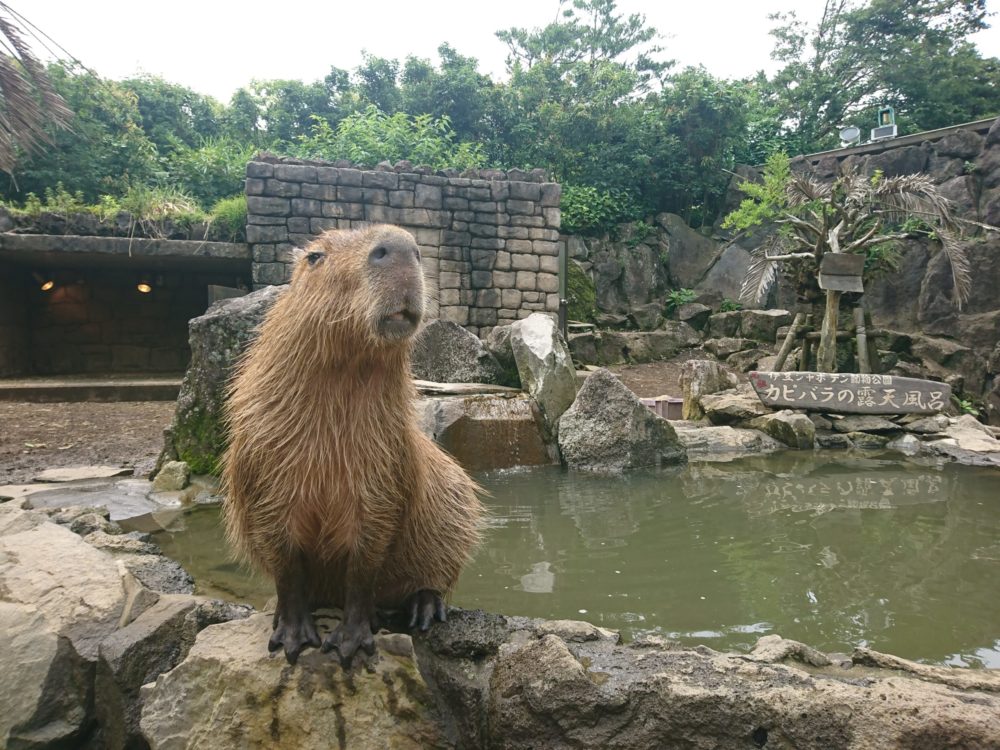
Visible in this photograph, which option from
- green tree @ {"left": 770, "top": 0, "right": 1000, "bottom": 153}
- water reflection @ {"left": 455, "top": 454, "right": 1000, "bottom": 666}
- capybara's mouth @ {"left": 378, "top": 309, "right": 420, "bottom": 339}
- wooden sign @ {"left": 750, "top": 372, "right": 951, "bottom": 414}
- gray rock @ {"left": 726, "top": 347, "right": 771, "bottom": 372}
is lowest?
water reflection @ {"left": 455, "top": 454, "right": 1000, "bottom": 666}

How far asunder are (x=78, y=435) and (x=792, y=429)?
774cm

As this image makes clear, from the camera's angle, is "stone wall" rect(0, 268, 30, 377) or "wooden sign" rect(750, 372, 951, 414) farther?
"stone wall" rect(0, 268, 30, 377)

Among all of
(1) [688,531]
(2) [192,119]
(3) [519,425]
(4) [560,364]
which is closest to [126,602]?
(1) [688,531]

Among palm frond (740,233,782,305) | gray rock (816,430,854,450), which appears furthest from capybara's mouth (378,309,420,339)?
palm frond (740,233,782,305)

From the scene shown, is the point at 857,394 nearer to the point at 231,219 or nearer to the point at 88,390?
the point at 231,219

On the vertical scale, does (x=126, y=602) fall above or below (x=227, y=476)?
below

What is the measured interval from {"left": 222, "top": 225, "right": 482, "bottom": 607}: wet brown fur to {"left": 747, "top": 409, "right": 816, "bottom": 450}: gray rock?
6.49 metres

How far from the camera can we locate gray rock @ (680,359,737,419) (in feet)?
27.8

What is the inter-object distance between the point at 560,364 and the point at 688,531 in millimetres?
3327

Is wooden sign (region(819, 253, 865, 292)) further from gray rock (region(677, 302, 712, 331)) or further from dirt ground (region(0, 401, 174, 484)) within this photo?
dirt ground (region(0, 401, 174, 484))

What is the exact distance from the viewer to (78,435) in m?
6.93

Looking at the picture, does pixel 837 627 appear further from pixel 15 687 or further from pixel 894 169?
pixel 894 169

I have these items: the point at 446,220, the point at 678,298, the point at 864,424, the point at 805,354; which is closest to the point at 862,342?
the point at 805,354

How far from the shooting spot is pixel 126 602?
2.09 meters
